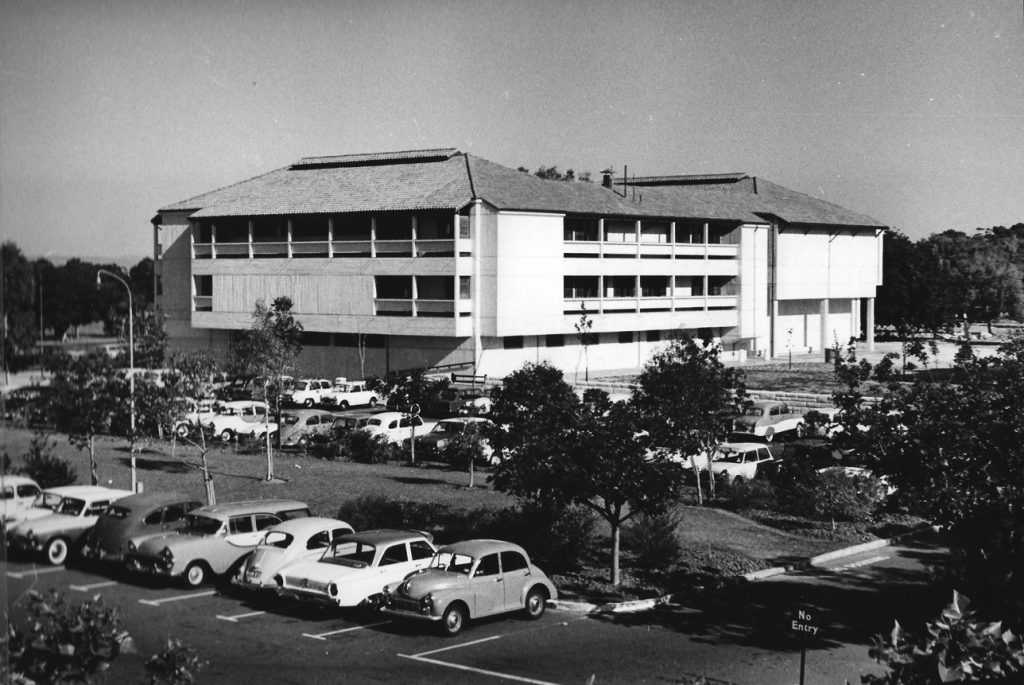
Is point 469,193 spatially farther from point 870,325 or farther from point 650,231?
point 870,325

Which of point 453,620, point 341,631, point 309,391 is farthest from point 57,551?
point 309,391

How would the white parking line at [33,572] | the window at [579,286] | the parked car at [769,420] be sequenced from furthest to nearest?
the parked car at [769,420] → the window at [579,286] → the white parking line at [33,572]

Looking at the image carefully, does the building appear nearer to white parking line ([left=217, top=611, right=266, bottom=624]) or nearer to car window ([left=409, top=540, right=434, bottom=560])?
car window ([left=409, top=540, right=434, bottom=560])

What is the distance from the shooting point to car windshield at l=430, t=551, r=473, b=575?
750 cm

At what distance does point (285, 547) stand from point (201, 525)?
0.63 meters

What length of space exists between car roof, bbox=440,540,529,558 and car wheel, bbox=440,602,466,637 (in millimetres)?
650

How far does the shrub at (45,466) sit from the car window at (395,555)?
110 inches

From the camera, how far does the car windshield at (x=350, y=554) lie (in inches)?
301

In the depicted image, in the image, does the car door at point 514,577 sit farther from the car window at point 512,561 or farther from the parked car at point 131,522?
the parked car at point 131,522

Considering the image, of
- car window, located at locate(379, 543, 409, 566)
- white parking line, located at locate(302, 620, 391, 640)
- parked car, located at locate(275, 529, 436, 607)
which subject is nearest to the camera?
white parking line, located at locate(302, 620, 391, 640)

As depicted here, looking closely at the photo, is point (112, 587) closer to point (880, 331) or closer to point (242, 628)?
point (242, 628)

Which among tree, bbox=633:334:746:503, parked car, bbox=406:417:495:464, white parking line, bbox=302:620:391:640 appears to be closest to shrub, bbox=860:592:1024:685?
white parking line, bbox=302:620:391:640

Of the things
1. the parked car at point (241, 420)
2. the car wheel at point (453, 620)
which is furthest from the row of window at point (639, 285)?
the car wheel at point (453, 620)

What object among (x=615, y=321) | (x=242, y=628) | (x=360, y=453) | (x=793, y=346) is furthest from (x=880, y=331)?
(x=242, y=628)
